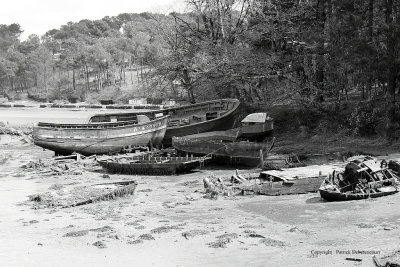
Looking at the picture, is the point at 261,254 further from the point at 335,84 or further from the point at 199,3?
the point at 199,3

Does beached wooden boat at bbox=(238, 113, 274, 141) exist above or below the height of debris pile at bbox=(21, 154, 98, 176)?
above

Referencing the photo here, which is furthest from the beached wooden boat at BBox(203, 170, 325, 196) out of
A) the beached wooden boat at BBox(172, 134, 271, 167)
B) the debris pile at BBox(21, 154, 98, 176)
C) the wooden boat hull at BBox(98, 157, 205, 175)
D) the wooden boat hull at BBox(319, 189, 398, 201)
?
the debris pile at BBox(21, 154, 98, 176)

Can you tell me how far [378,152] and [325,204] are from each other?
9208mm

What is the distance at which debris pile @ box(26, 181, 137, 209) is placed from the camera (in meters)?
19.0

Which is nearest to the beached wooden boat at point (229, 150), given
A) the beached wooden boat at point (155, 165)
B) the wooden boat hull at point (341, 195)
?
the beached wooden boat at point (155, 165)

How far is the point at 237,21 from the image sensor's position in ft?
122

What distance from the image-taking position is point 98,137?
104ft

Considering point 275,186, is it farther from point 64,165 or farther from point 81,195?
point 64,165

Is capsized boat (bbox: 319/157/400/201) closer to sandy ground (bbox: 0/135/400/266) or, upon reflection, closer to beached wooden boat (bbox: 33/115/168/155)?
sandy ground (bbox: 0/135/400/266)

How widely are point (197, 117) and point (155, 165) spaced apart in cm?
988

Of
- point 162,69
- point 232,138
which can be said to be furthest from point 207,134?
point 162,69

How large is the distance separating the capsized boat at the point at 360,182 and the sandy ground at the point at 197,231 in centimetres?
30

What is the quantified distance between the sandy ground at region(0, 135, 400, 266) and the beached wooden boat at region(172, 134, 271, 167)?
4.76 m

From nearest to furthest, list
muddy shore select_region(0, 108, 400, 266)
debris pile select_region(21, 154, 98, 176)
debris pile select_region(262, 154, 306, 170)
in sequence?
muddy shore select_region(0, 108, 400, 266) < debris pile select_region(262, 154, 306, 170) < debris pile select_region(21, 154, 98, 176)
